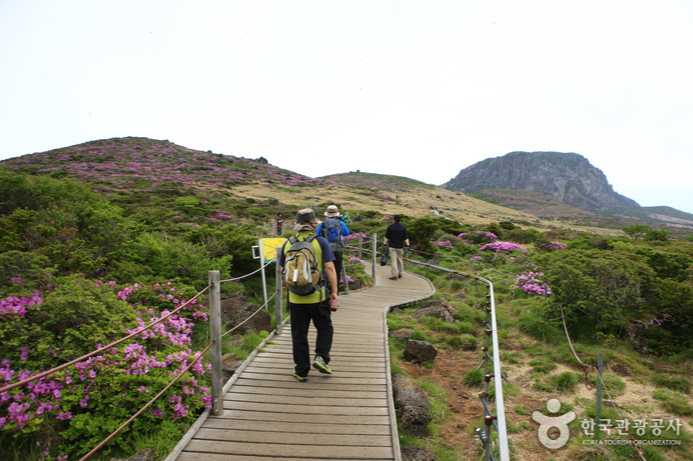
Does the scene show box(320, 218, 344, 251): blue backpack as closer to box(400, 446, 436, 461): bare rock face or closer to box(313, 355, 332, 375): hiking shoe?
box(313, 355, 332, 375): hiking shoe

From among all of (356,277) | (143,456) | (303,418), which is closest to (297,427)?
(303,418)

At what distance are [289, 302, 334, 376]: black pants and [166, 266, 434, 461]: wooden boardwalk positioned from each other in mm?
266

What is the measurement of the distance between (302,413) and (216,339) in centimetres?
113

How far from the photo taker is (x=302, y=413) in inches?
137

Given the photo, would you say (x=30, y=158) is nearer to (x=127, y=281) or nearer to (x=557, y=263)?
(x=127, y=281)

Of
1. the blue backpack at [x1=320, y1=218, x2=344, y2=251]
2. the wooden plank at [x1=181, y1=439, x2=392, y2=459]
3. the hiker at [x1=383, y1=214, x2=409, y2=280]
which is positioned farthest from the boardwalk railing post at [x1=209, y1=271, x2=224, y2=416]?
the hiker at [x1=383, y1=214, x2=409, y2=280]

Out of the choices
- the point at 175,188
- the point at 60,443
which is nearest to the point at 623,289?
the point at 60,443

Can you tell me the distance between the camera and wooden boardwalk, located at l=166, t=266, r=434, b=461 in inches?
115

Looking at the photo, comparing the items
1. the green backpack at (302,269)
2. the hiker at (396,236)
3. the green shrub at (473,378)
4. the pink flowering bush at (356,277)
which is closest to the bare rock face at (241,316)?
the green backpack at (302,269)

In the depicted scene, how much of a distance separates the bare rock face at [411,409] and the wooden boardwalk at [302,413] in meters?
0.28

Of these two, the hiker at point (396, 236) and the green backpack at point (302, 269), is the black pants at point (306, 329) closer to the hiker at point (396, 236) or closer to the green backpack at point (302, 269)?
the green backpack at point (302, 269)

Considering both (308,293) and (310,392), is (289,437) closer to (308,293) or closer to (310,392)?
(310,392)

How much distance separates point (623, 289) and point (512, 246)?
8674 mm

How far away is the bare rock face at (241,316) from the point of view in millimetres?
5880
